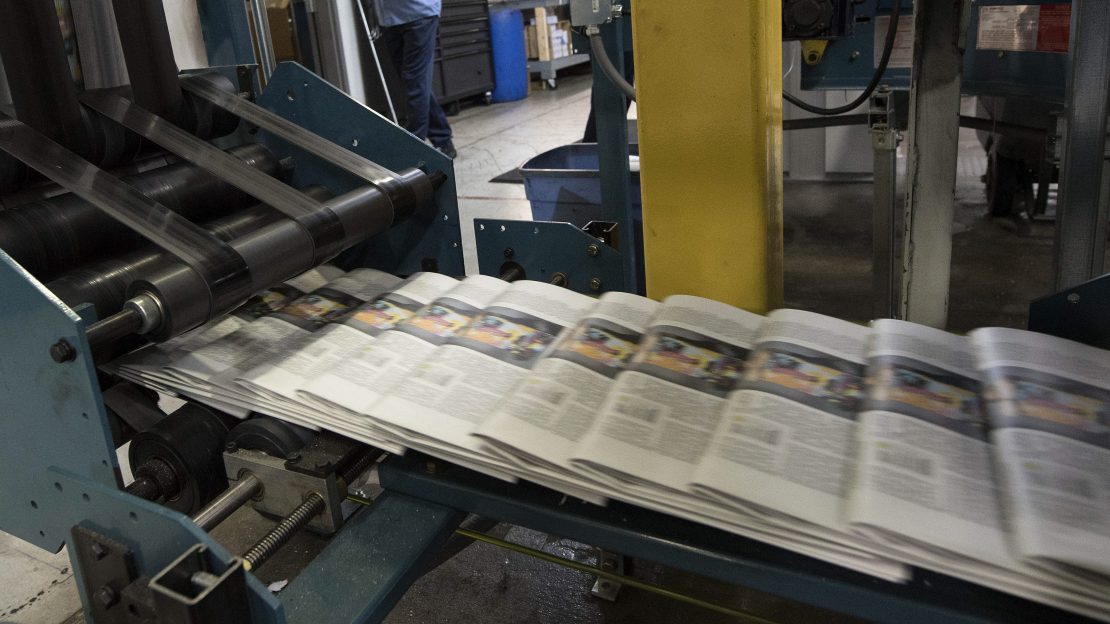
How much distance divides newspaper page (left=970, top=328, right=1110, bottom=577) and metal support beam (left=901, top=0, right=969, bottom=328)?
16 cm

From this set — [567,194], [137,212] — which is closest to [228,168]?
[137,212]

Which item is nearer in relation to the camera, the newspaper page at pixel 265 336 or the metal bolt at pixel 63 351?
the metal bolt at pixel 63 351

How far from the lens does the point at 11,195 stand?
4.91 ft

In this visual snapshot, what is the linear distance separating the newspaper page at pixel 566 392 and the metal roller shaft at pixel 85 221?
2.65 feet

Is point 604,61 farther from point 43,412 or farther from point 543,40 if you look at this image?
point 543,40

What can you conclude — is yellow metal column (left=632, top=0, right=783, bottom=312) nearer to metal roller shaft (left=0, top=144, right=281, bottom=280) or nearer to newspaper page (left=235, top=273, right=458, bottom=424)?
newspaper page (left=235, top=273, right=458, bottom=424)

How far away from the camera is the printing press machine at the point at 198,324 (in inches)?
37.4

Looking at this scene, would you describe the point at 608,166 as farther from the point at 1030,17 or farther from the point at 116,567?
the point at 116,567

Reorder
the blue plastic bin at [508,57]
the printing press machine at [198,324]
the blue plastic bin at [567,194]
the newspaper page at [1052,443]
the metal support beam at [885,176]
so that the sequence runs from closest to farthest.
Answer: the newspaper page at [1052,443] < the printing press machine at [198,324] < the metal support beam at [885,176] < the blue plastic bin at [567,194] < the blue plastic bin at [508,57]

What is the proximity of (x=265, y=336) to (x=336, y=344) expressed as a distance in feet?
0.48

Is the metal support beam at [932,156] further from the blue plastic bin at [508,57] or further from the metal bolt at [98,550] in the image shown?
the blue plastic bin at [508,57]

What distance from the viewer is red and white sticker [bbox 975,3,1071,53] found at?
6.66 feet

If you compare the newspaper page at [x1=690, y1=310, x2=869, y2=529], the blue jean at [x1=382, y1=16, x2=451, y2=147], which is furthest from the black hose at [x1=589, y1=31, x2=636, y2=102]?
the blue jean at [x1=382, y1=16, x2=451, y2=147]

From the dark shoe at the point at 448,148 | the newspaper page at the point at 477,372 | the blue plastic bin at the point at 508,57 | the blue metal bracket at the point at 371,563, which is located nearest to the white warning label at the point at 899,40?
the newspaper page at the point at 477,372
